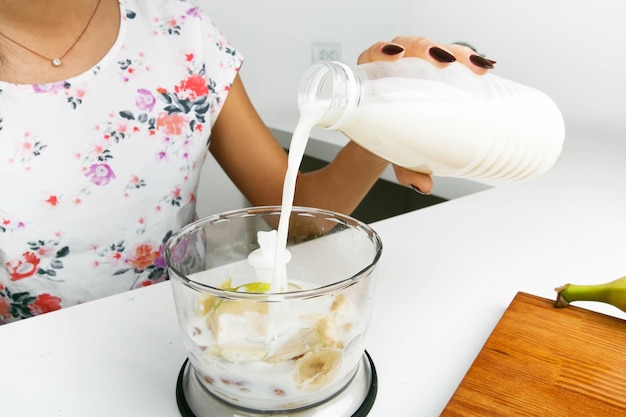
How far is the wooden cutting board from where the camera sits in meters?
0.41

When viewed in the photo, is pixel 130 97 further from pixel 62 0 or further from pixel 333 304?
pixel 333 304

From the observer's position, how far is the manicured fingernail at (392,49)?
515 mm

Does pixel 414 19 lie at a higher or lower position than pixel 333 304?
lower

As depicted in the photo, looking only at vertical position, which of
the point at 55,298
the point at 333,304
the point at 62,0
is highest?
the point at 62,0

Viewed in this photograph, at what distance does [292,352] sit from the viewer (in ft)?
1.24

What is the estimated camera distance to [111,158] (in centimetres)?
79

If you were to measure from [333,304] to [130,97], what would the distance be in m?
0.56

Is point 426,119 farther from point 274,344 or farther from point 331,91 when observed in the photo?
point 274,344

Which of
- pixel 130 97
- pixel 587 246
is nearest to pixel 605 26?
pixel 587 246

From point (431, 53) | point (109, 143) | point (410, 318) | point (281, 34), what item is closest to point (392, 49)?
point (431, 53)

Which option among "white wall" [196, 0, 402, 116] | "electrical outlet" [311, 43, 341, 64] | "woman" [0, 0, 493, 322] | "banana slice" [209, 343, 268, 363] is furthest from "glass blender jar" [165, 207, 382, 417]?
"electrical outlet" [311, 43, 341, 64]

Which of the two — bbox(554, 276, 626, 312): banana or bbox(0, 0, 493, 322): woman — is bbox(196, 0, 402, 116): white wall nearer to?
bbox(0, 0, 493, 322): woman

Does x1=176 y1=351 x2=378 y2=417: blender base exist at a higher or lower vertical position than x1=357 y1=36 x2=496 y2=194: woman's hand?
lower

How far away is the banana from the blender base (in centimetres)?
23
